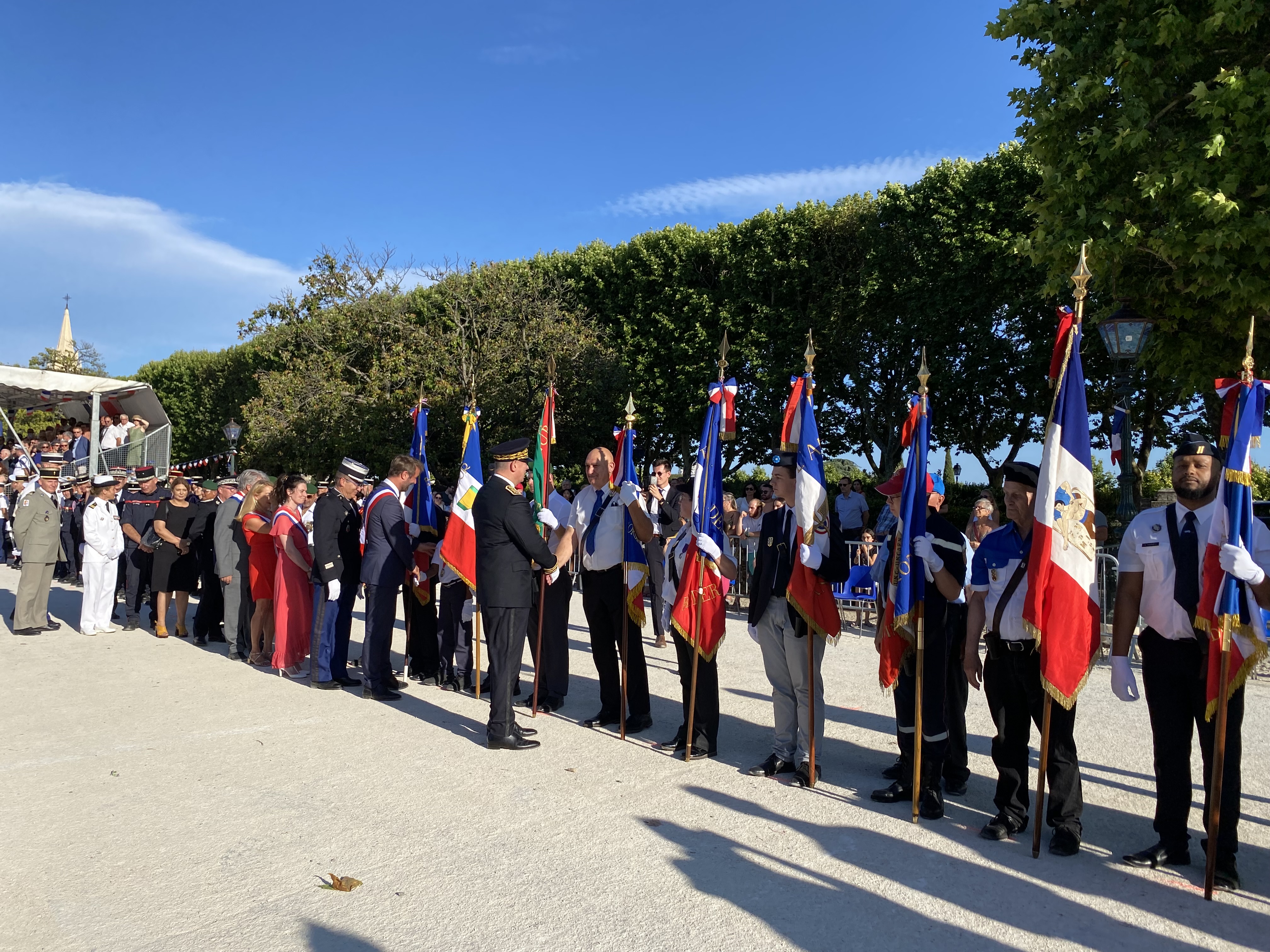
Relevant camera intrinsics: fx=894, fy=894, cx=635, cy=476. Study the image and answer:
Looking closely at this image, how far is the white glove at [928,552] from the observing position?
530 centimetres

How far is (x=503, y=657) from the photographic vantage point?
664cm

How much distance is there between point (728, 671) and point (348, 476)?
4.47 metres

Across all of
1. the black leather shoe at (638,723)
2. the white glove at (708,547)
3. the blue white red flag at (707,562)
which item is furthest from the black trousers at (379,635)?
the white glove at (708,547)

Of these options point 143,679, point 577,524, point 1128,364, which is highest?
point 1128,364

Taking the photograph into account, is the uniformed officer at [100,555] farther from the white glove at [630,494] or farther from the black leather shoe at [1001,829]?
the black leather shoe at [1001,829]

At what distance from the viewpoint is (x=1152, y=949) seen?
365 cm

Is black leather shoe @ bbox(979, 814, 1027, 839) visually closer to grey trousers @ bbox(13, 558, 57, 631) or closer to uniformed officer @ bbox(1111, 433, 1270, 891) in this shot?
uniformed officer @ bbox(1111, 433, 1270, 891)

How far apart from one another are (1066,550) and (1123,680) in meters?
0.72

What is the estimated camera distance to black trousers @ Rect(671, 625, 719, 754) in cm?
648

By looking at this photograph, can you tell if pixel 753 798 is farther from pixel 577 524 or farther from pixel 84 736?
pixel 84 736

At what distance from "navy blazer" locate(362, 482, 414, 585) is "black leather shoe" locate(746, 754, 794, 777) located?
410cm

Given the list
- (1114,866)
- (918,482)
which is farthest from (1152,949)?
(918,482)

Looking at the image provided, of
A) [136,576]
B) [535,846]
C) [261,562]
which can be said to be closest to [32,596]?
[136,576]

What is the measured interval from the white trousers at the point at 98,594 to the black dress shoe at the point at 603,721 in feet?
26.1
